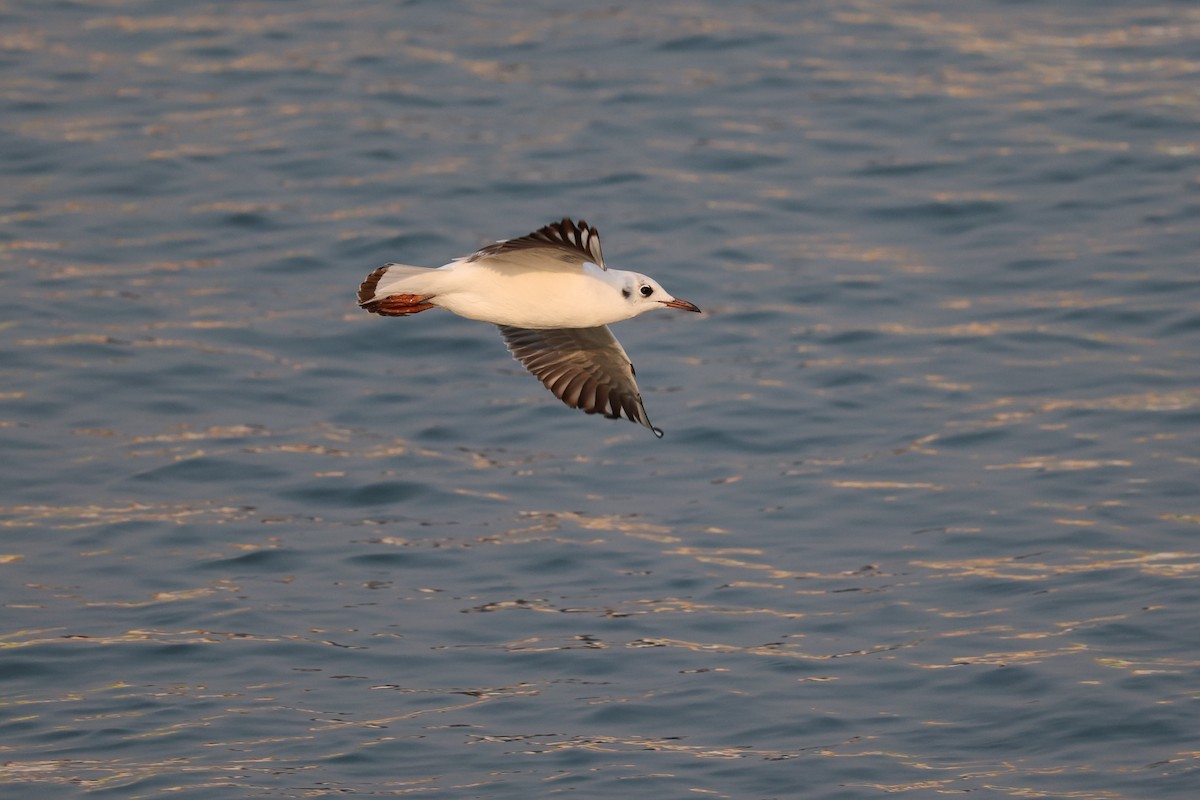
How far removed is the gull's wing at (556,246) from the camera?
26.6ft

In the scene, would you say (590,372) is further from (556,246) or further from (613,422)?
(613,422)

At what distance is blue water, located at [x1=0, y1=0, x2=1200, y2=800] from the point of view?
32.9 feet

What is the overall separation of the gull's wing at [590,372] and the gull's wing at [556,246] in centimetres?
96

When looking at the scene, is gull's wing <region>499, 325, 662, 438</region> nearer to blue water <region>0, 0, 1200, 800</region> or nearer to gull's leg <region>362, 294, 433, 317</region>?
gull's leg <region>362, 294, 433, 317</region>

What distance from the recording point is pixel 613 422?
44.2 ft

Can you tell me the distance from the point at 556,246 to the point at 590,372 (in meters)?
1.77

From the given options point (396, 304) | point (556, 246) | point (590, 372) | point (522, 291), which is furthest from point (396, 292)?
point (590, 372)

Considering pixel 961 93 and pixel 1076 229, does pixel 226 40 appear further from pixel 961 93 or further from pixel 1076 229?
pixel 1076 229

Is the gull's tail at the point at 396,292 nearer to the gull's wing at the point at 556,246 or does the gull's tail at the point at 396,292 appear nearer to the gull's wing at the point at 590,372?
the gull's wing at the point at 556,246

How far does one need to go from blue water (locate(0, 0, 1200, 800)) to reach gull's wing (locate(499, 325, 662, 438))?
1494 millimetres

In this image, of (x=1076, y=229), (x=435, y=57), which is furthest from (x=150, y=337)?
(x=1076, y=229)

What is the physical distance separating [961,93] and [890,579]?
25.3 feet

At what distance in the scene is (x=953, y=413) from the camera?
13.0 metres

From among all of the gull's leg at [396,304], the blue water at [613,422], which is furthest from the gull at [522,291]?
the blue water at [613,422]
